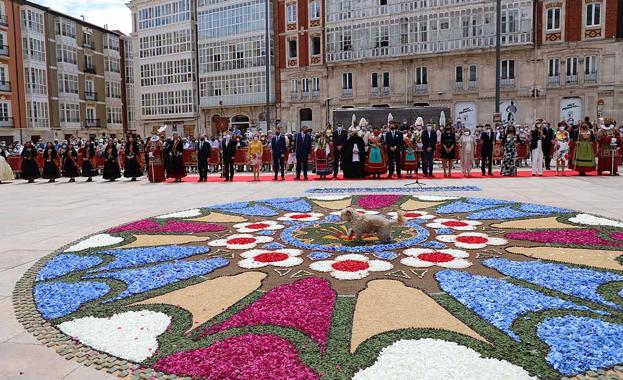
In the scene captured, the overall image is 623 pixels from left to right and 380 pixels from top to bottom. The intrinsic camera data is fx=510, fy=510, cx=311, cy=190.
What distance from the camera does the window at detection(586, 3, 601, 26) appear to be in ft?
113

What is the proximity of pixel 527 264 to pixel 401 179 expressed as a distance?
36.0 ft

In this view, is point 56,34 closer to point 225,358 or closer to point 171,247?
point 171,247

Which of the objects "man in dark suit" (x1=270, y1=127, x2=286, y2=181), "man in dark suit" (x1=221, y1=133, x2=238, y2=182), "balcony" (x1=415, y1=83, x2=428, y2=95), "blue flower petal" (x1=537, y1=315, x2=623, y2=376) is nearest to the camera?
"blue flower petal" (x1=537, y1=315, x2=623, y2=376)

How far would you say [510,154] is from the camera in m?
16.8

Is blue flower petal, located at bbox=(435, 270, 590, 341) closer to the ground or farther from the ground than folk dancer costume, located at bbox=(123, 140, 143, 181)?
closer to the ground

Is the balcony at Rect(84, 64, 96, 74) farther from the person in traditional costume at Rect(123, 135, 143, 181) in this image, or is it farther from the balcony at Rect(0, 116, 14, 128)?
the person in traditional costume at Rect(123, 135, 143, 181)

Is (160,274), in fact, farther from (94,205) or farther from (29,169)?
(29,169)

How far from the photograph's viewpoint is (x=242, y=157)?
72.9 feet

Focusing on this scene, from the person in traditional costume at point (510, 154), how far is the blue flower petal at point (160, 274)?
42.7 feet

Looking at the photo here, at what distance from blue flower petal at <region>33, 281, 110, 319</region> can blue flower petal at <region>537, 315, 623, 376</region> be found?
4.16 meters

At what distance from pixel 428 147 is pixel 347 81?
25.8 metres

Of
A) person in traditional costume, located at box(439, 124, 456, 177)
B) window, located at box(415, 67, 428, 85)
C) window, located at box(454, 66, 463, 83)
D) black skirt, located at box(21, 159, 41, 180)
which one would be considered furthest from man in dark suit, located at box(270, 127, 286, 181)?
window, located at box(454, 66, 463, 83)

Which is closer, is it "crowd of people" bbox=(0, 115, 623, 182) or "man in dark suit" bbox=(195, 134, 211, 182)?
"crowd of people" bbox=(0, 115, 623, 182)

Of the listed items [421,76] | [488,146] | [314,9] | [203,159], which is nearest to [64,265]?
[203,159]
